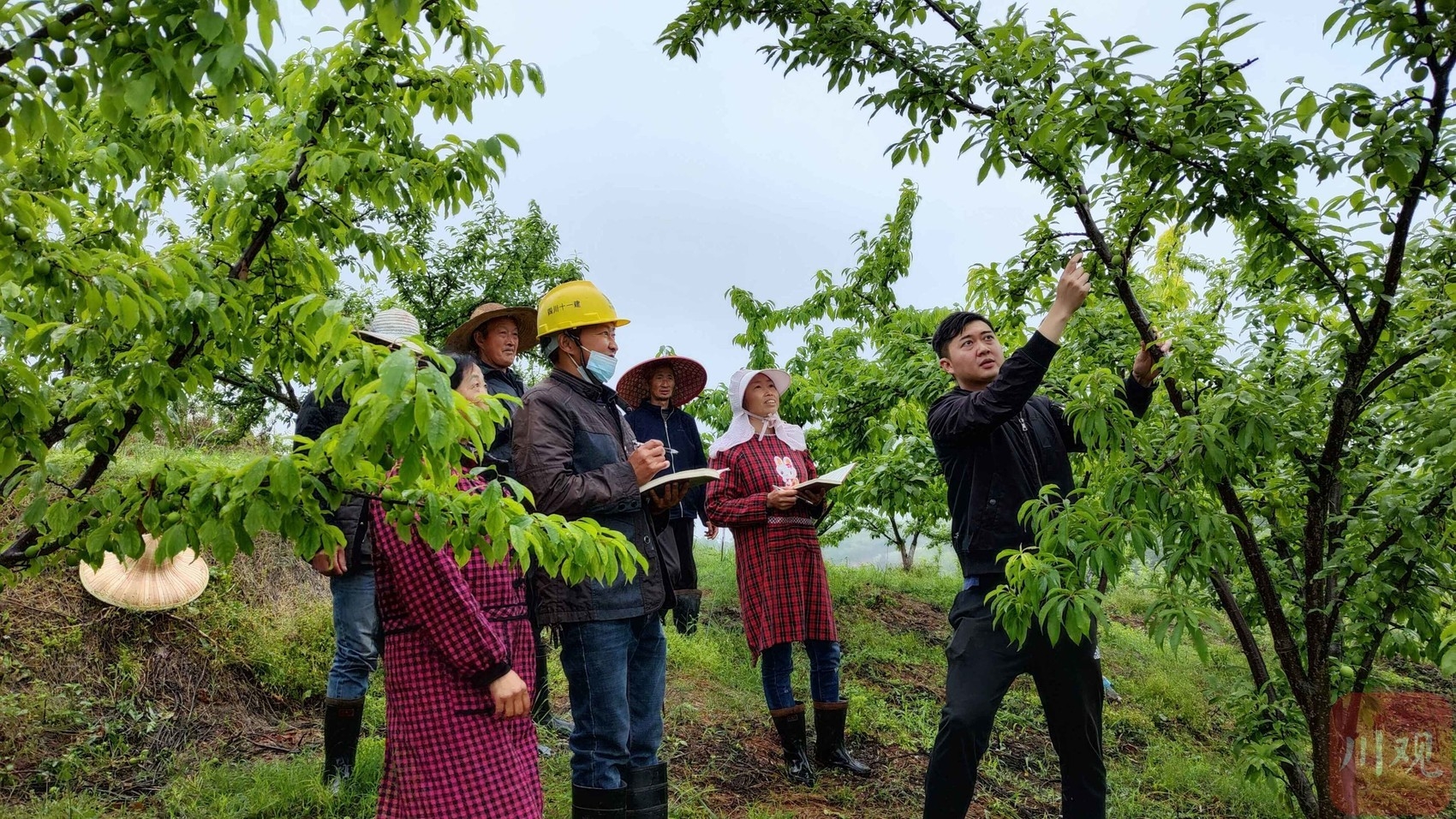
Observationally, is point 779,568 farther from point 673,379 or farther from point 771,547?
point 673,379

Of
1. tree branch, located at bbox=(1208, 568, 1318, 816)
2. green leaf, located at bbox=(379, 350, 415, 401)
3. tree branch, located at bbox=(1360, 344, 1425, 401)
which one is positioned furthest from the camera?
tree branch, located at bbox=(1208, 568, 1318, 816)

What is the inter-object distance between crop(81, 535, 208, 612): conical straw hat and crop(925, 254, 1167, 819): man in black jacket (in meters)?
4.22

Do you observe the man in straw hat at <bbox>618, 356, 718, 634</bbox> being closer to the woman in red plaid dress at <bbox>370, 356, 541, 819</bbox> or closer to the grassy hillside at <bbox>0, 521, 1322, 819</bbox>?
the grassy hillside at <bbox>0, 521, 1322, 819</bbox>

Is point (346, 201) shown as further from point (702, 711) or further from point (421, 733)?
point (702, 711)

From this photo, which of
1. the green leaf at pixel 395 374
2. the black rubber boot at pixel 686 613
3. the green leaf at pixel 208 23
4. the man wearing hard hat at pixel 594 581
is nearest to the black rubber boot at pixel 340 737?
the man wearing hard hat at pixel 594 581

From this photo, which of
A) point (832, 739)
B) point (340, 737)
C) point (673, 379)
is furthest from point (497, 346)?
point (832, 739)

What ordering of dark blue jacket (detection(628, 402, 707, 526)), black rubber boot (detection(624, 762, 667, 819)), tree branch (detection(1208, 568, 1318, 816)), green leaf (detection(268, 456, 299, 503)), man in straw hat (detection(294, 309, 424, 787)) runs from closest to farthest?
green leaf (detection(268, 456, 299, 503)) < black rubber boot (detection(624, 762, 667, 819)) < tree branch (detection(1208, 568, 1318, 816)) < man in straw hat (detection(294, 309, 424, 787)) < dark blue jacket (detection(628, 402, 707, 526))

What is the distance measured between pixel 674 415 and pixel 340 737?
8.10 ft

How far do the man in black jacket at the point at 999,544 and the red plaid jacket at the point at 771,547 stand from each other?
4.53 ft

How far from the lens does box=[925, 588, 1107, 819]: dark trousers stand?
3.02m

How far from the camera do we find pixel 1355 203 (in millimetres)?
2500

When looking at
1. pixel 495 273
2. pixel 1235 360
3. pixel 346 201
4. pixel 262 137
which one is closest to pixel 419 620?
pixel 346 201

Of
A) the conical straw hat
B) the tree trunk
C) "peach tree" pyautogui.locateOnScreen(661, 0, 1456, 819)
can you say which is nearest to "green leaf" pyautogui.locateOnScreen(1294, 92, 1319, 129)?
"peach tree" pyautogui.locateOnScreen(661, 0, 1456, 819)

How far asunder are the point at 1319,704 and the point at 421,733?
293 centimetres
